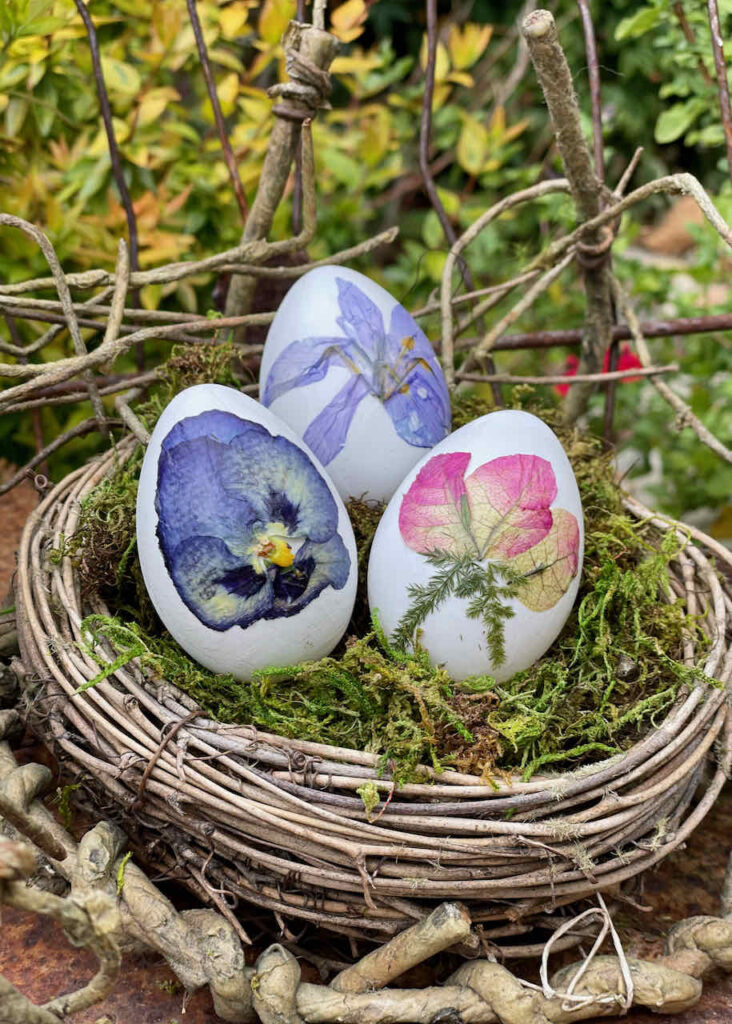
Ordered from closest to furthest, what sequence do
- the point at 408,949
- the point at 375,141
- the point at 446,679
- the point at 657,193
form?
1. the point at 408,949
2. the point at 446,679
3. the point at 657,193
4. the point at 375,141

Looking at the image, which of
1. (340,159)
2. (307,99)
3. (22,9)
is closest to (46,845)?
(307,99)

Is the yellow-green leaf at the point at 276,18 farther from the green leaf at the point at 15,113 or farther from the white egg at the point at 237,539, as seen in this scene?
the white egg at the point at 237,539

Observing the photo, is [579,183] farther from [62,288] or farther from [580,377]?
[62,288]

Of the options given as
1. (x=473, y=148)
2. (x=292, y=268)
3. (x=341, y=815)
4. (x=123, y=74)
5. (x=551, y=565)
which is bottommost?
(x=341, y=815)

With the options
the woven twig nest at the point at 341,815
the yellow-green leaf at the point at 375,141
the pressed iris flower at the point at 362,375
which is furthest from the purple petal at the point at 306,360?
the yellow-green leaf at the point at 375,141

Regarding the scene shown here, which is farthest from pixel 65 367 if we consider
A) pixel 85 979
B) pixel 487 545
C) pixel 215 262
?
pixel 85 979

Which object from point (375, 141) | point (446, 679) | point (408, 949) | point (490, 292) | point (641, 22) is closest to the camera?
point (408, 949)
